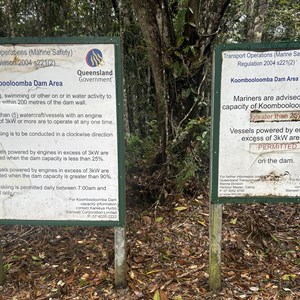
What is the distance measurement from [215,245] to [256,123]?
1.12 m

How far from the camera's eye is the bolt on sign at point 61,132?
2.60 m

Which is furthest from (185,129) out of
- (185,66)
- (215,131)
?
(215,131)

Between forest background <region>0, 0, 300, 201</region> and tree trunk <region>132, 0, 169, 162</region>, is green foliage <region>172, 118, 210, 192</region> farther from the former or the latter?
tree trunk <region>132, 0, 169, 162</region>

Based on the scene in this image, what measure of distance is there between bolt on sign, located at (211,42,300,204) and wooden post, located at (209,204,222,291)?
0.14 m

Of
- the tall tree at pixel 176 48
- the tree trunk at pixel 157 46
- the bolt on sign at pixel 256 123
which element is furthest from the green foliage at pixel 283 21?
the bolt on sign at pixel 256 123

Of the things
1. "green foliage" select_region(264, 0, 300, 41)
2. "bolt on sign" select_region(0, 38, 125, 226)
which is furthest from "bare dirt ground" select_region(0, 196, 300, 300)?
"green foliage" select_region(264, 0, 300, 41)

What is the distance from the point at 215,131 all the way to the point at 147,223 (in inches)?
75.2

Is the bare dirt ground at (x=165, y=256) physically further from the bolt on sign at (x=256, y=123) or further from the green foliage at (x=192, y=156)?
the bolt on sign at (x=256, y=123)

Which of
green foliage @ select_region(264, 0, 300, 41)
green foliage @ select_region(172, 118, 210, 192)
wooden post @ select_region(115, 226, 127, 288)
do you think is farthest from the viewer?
green foliage @ select_region(264, 0, 300, 41)

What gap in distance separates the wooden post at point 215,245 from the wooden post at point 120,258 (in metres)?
0.77

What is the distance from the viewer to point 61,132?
106 inches

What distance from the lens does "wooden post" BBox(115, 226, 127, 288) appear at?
2.97m

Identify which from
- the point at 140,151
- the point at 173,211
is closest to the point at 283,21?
the point at 140,151

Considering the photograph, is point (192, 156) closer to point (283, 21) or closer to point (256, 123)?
point (256, 123)
